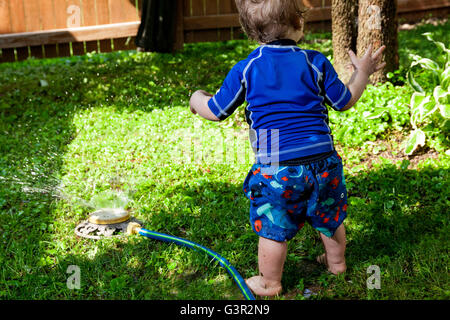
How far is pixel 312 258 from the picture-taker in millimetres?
2848

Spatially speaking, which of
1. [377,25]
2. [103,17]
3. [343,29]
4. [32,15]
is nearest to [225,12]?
[103,17]

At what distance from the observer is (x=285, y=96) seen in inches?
86.6

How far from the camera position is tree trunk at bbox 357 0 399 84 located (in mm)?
4445

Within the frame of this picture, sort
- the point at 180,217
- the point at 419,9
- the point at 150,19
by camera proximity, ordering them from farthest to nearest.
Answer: the point at 419,9 < the point at 150,19 < the point at 180,217

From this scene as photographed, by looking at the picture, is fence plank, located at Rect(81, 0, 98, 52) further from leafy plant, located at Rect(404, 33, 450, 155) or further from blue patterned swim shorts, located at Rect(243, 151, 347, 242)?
blue patterned swim shorts, located at Rect(243, 151, 347, 242)

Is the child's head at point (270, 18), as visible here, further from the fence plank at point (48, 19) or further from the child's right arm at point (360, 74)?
the fence plank at point (48, 19)

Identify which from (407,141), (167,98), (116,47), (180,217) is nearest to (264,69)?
(180,217)

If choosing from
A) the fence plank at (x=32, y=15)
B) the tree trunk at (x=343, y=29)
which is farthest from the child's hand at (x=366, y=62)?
the fence plank at (x=32, y=15)

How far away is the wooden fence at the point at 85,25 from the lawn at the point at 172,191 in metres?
1.26

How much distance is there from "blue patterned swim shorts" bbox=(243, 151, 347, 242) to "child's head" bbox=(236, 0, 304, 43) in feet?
1.92

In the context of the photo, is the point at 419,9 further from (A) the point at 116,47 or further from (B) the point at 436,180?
(B) the point at 436,180

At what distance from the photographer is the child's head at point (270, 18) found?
2133 millimetres
